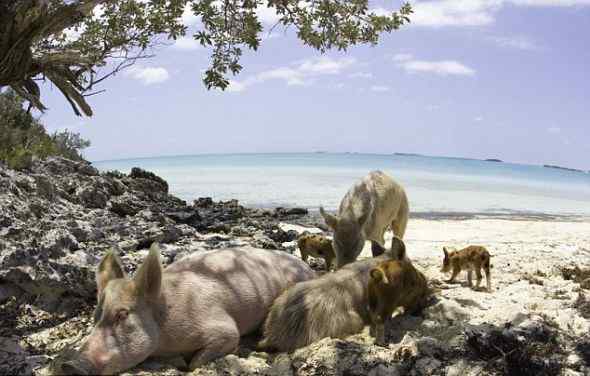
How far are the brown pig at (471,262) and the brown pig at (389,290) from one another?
137 centimetres

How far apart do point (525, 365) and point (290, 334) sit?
1.60m

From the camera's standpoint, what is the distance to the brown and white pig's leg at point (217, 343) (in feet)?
13.0

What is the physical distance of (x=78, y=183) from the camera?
437 inches

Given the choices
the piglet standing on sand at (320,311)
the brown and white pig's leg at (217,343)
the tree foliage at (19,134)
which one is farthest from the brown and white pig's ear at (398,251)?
the tree foliage at (19,134)

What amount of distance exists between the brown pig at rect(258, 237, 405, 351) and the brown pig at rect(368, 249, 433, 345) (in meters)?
0.17

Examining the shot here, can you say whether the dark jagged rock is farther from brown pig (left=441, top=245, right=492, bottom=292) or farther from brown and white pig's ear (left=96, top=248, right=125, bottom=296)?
brown pig (left=441, top=245, right=492, bottom=292)

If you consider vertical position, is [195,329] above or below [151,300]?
below

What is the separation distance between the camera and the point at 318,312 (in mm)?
4434

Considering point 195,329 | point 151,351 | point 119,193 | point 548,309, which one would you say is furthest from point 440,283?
point 119,193

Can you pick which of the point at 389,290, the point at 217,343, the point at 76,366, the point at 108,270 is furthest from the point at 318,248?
the point at 76,366

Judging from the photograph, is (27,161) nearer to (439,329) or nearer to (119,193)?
(119,193)

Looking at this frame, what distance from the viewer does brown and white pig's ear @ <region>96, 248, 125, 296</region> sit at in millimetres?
3797

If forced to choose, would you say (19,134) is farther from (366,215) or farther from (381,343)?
(381,343)

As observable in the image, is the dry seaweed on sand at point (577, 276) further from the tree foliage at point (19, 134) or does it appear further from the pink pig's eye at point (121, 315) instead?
the tree foliage at point (19, 134)
